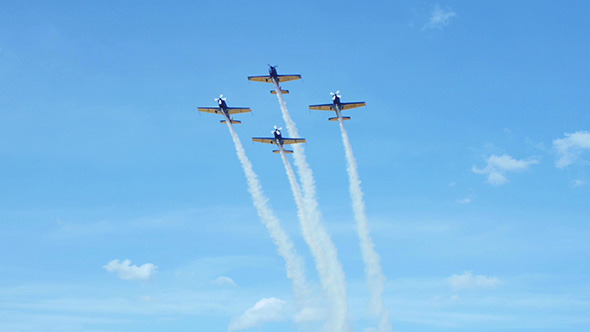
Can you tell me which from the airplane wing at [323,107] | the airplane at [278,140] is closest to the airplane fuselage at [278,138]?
the airplane at [278,140]

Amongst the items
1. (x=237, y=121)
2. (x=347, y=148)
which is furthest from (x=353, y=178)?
(x=237, y=121)

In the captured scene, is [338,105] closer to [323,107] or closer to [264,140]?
[323,107]

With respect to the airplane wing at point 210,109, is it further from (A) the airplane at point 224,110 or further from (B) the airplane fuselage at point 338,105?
(B) the airplane fuselage at point 338,105

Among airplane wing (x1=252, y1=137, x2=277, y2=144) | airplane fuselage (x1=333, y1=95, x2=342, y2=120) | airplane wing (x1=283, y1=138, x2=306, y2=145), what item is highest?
airplane fuselage (x1=333, y1=95, x2=342, y2=120)

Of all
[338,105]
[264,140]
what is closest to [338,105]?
[338,105]

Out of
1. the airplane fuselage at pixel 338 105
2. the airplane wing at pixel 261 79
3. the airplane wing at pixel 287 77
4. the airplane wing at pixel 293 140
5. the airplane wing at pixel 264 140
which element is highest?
the airplane wing at pixel 261 79

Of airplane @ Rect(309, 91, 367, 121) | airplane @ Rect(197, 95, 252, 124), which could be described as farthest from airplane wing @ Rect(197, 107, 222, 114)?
airplane @ Rect(309, 91, 367, 121)

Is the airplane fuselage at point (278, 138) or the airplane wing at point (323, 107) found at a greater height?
the airplane wing at point (323, 107)

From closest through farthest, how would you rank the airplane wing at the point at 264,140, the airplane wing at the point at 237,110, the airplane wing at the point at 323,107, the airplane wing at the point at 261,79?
the airplane wing at the point at 264,140 < the airplane wing at the point at 323,107 < the airplane wing at the point at 237,110 < the airplane wing at the point at 261,79

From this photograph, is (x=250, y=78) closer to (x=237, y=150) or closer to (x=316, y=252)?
(x=237, y=150)

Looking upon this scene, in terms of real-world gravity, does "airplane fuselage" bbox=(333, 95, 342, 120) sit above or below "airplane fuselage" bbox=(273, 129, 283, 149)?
above

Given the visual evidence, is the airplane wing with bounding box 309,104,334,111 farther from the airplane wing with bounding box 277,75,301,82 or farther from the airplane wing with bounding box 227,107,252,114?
the airplane wing with bounding box 227,107,252,114

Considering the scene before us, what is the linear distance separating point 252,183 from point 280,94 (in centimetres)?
2207

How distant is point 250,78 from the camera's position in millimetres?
182000
